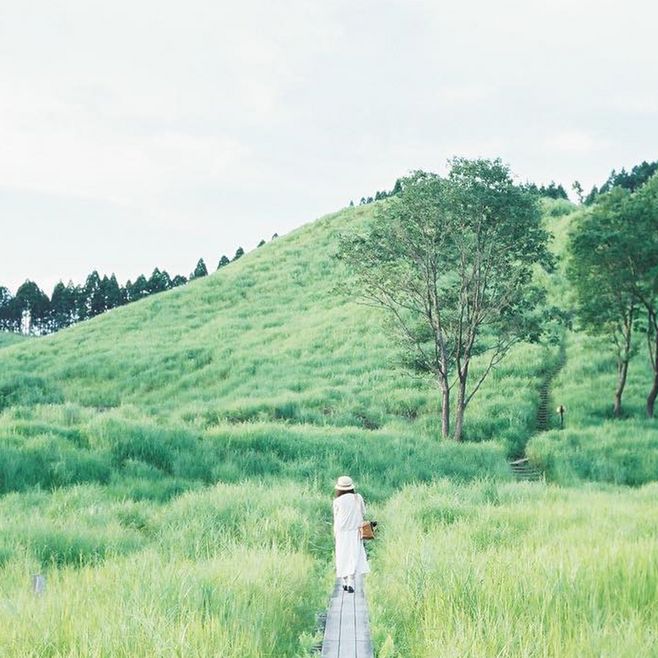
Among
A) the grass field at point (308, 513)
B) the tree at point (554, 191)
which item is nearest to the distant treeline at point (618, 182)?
the tree at point (554, 191)

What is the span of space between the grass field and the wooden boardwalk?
197 mm

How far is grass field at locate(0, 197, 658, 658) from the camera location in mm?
5547

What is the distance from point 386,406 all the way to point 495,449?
28.0ft

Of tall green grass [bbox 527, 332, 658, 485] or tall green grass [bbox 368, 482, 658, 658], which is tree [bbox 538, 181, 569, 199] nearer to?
tall green grass [bbox 527, 332, 658, 485]

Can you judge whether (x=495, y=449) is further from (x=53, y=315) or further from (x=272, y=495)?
(x=53, y=315)

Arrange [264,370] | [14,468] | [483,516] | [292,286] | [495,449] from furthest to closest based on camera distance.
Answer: [292,286] < [264,370] < [495,449] < [14,468] < [483,516]

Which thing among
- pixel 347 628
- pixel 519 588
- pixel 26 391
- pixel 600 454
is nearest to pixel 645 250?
pixel 600 454

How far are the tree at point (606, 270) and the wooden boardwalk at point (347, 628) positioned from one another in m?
22.9

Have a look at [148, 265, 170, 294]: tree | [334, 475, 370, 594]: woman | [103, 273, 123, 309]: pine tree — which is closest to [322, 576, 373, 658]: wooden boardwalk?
[334, 475, 370, 594]: woman

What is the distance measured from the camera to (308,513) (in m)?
12.6

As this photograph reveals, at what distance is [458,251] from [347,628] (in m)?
20.5

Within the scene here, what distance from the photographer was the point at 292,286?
64750 mm

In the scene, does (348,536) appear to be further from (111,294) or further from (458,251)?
(111,294)

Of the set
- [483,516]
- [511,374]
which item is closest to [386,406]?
[511,374]
